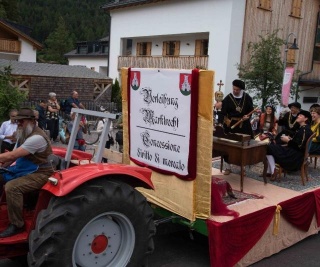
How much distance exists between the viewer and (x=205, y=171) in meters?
4.14

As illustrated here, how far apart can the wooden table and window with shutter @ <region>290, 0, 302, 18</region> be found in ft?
65.0

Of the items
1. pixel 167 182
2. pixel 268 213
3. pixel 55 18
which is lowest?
pixel 268 213

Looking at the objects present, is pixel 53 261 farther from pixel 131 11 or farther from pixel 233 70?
pixel 131 11

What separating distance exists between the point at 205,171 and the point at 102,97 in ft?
54.0

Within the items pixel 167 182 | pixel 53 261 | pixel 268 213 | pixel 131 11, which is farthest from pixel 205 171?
pixel 131 11

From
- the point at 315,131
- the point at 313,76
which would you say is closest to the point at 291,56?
the point at 313,76

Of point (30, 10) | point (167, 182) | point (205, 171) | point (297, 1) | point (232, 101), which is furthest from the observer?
point (30, 10)

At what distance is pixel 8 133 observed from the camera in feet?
26.7

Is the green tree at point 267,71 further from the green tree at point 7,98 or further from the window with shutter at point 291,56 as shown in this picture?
the green tree at point 7,98

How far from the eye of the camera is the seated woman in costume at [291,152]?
647 cm

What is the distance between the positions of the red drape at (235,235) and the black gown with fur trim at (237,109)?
2063 millimetres

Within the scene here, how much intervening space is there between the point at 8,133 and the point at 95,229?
17.5ft

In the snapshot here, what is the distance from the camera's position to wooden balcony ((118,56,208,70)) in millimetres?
22516

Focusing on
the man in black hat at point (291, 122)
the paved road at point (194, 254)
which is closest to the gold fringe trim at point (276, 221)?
the paved road at point (194, 254)
